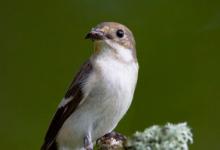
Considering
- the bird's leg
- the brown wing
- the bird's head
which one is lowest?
the bird's leg

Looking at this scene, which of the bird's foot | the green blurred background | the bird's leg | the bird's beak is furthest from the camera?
the green blurred background

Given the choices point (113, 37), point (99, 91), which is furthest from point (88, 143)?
point (113, 37)

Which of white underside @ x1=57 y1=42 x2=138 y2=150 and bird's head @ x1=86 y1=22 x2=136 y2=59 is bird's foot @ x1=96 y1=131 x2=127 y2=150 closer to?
white underside @ x1=57 y1=42 x2=138 y2=150

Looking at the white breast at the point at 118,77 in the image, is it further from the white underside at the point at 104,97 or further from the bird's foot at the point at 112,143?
the bird's foot at the point at 112,143

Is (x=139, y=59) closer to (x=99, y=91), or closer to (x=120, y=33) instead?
(x=120, y=33)

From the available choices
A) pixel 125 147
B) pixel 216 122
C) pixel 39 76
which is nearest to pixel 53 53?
pixel 39 76

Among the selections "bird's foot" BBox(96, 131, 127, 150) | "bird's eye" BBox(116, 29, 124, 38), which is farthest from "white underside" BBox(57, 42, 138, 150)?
"bird's foot" BBox(96, 131, 127, 150)

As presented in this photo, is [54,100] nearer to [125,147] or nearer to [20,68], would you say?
[20,68]

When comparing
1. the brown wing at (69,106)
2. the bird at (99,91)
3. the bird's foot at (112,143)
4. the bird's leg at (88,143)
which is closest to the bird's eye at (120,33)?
the bird at (99,91)
